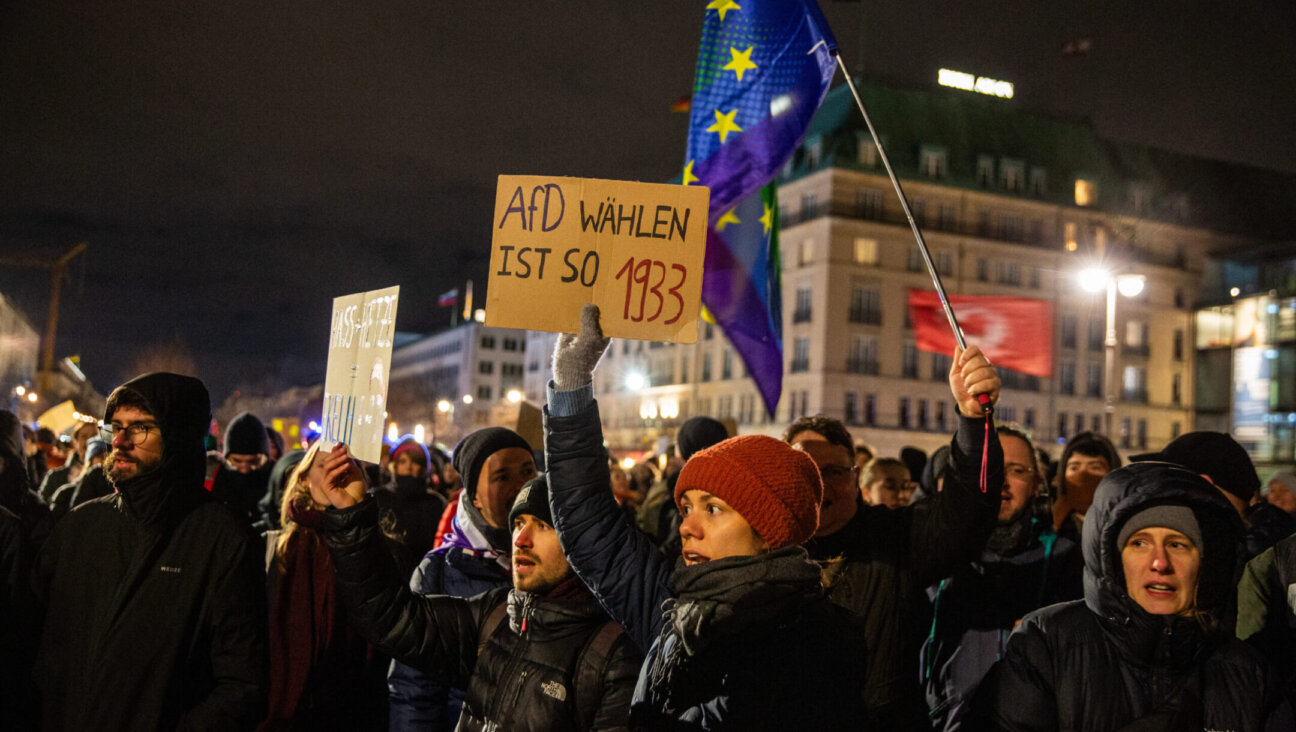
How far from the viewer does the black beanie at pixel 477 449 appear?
5055 mm

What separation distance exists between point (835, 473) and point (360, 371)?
5.88ft

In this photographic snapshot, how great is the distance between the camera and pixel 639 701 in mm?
2688

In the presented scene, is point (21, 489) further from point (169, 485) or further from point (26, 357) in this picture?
point (26, 357)

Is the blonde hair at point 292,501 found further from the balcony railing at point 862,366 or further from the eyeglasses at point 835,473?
the balcony railing at point 862,366

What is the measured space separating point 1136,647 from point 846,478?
1336mm

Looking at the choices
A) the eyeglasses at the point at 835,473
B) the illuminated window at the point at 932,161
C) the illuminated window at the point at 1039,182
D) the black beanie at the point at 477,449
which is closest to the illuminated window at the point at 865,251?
the illuminated window at the point at 932,161

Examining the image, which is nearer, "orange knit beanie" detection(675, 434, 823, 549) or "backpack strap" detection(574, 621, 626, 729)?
"orange knit beanie" detection(675, 434, 823, 549)

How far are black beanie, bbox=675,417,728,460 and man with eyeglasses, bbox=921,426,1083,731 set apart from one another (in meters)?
2.51

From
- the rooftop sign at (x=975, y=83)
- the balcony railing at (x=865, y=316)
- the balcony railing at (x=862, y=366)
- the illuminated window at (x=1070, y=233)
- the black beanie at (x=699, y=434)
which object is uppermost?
the rooftop sign at (x=975, y=83)

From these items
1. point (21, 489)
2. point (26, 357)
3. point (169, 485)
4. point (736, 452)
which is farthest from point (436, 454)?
point (26, 357)

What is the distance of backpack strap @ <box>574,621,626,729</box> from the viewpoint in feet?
10.2

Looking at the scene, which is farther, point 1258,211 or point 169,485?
point 1258,211

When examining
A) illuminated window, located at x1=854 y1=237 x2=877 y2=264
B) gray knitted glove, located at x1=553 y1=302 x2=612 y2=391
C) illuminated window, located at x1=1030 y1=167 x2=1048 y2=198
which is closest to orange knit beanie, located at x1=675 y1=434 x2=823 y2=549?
gray knitted glove, located at x1=553 y1=302 x2=612 y2=391

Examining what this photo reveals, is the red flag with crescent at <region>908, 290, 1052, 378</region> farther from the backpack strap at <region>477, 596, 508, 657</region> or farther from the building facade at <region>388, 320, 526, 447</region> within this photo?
the building facade at <region>388, 320, 526, 447</region>
